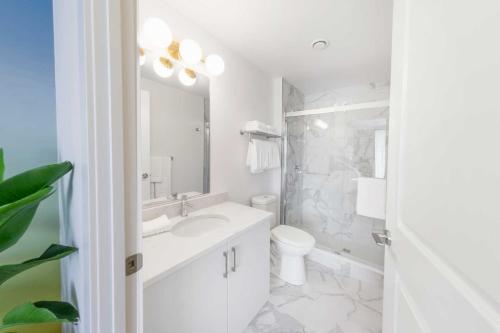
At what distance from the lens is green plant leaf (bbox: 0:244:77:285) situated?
0.40 m

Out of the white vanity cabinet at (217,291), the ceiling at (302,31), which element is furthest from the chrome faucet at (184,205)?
the ceiling at (302,31)

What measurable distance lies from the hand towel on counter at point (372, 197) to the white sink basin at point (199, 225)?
133 cm

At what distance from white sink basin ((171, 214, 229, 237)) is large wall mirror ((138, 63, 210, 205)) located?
23 centimetres

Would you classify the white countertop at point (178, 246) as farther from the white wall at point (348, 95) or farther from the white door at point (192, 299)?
the white wall at point (348, 95)

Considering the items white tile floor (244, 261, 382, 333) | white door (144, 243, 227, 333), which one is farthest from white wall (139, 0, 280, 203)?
white tile floor (244, 261, 382, 333)

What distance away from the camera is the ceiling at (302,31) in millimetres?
1327

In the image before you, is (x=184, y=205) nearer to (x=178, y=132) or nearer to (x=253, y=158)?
(x=178, y=132)

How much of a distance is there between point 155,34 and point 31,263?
1.30 metres

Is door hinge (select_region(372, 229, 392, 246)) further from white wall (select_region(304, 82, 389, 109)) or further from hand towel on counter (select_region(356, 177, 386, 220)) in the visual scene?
white wall (select_region(304, 82, 389, 109))

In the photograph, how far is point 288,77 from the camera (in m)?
2.47

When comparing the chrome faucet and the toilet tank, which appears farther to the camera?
the toilet tank

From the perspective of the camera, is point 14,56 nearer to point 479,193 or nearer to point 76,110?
point 76,110

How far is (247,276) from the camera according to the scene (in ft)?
4.25

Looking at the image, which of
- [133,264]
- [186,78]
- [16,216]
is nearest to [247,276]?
[133,264]
